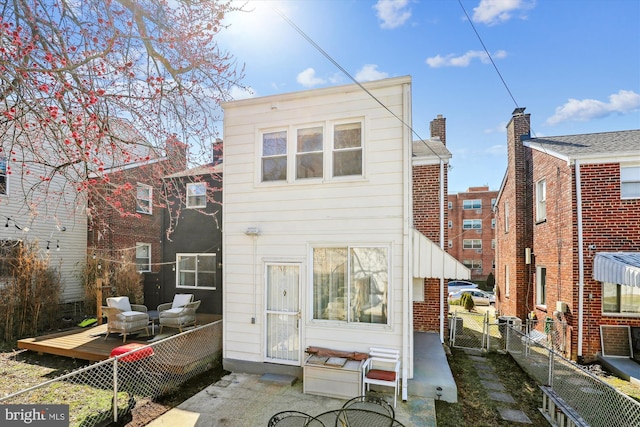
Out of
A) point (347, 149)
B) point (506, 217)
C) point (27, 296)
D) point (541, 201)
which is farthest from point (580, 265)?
point (27, 296)

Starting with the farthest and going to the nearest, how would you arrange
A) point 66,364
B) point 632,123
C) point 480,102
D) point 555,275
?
1. point 632,123
2. point 555,275
3. point 480,102
4. point 66,364

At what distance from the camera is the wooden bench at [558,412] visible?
495 centimetres

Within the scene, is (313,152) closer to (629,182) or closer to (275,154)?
(275,154)

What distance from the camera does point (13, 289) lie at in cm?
1101

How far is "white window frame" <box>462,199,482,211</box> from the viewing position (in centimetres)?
3750

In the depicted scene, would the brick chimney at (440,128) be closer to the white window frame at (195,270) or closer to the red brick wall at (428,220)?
the red brick wall at (428,220)

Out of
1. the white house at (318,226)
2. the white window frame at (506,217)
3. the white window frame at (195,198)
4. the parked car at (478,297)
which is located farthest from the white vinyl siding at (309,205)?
the parked car at (478,297)

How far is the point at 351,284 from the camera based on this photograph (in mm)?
7090

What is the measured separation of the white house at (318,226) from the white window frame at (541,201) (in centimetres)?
713

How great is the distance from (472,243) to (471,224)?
83.3 inches

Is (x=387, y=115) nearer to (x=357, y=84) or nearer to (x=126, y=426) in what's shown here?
(x=357, y=84)

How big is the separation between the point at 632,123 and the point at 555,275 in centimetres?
648

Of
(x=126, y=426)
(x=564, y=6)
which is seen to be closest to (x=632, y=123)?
(x=564, y=6)

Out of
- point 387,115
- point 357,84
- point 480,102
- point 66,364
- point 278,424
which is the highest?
point 480,102
